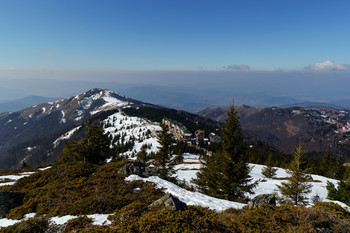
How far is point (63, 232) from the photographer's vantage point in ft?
25.8

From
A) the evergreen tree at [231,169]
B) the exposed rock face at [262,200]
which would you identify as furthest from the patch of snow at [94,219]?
the evergreen tree at [231,169]

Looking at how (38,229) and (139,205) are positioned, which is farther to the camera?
(139,205)

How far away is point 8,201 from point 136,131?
107 m

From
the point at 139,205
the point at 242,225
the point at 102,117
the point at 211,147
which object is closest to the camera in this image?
the point at 242,225

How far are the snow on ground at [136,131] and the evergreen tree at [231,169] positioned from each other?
143 ft

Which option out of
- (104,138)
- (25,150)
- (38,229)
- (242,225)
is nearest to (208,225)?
(242,225)

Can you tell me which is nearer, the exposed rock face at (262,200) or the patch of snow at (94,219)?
the patch of snow at (94,219)

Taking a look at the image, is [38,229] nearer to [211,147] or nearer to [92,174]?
[92,174]

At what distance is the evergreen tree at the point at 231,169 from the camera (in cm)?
1678

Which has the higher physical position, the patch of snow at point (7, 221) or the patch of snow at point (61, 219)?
the patch of snow at point (61, 219)

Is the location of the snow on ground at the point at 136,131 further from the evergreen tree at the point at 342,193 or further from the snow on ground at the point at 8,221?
the evergreen tree at the point at 342,193

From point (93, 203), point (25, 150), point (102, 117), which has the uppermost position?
point (93, 203)

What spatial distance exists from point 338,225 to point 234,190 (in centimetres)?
1037

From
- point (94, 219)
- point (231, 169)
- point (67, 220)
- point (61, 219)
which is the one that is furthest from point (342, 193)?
point (61, 219)
